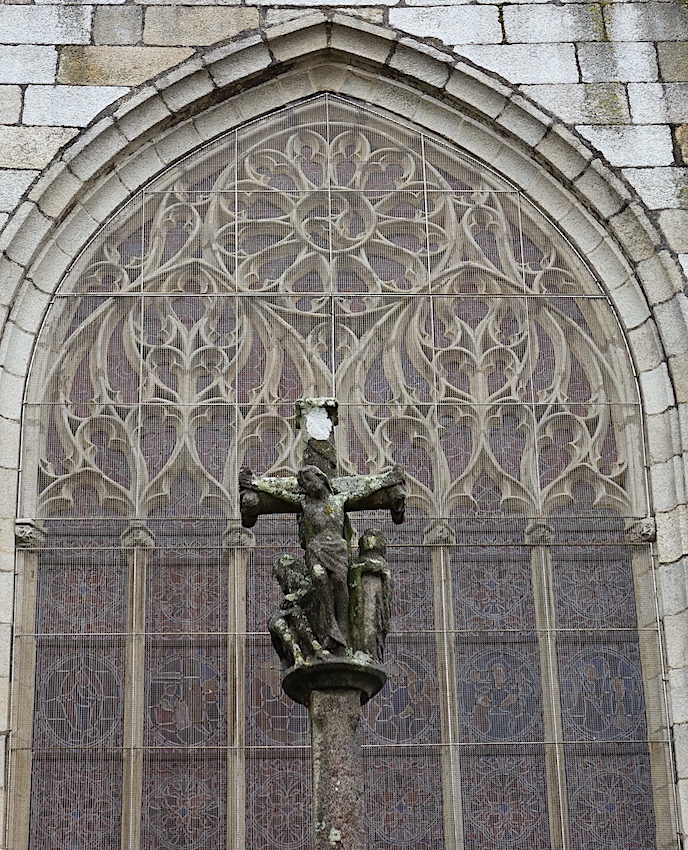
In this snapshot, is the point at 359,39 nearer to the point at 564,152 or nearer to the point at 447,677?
the point at 564,152

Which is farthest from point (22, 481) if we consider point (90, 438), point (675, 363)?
point (675, 363)

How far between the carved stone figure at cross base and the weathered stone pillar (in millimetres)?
87

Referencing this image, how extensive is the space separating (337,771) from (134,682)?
2.86 m

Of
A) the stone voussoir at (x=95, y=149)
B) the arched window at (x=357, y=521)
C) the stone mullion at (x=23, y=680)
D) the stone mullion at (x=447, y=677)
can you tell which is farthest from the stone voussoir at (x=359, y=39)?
the stone mullion at (x=23, y=680)

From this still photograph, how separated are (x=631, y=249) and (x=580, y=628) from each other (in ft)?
7.52

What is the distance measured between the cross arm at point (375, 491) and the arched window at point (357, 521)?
2.34 metres

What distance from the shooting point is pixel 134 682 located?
9.02 m

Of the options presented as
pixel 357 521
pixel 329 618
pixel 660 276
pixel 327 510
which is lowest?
pixel 329 618

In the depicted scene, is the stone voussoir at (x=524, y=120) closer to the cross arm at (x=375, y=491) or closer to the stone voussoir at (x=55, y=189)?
the stone voussoir at (x=55, y=189)

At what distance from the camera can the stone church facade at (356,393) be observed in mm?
8898

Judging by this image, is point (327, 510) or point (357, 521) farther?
point (357, 521)

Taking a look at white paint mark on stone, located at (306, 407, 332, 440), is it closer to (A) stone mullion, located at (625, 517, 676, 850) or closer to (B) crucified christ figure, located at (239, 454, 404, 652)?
(B) crucified christ figure, located at (239, 454, 404, 652)

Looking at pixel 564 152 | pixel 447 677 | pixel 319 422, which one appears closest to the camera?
pixel 319 422

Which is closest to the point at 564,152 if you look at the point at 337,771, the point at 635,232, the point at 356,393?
the point at 635,232
